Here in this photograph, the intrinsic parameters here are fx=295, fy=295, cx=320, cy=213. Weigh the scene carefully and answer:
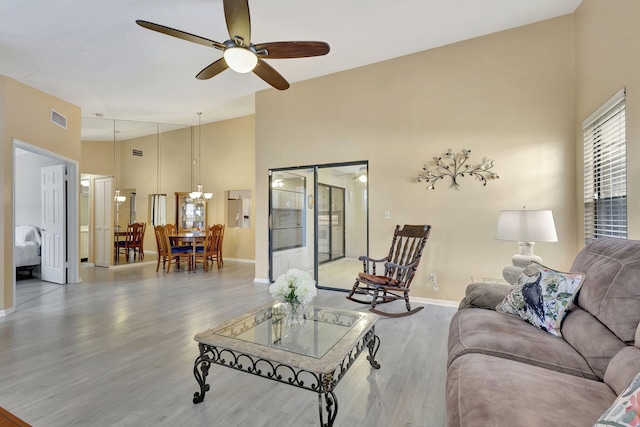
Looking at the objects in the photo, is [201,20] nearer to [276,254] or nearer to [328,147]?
[328,147]

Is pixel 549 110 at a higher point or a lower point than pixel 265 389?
higher

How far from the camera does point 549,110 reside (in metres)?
3.30

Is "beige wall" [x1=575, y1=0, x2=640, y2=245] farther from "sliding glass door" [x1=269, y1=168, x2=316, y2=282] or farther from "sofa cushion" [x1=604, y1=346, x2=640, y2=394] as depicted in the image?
"sliding glass door" [x1=269, y1=168, x2=316, y2=282]

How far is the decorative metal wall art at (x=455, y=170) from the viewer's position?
3580 millimetres

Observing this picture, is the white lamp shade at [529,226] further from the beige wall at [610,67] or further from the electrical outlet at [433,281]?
the electrical outlet at [433,281]

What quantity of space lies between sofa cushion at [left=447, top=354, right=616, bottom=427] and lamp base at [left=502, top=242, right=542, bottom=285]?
1619 millimetres

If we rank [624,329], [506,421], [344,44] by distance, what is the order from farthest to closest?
[344,44] → [624,329] → [506,421]

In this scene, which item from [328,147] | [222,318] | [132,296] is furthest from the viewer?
[328,147]

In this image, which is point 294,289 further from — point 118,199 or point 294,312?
point 118,199

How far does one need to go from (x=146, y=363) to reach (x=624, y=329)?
3001 millimetres

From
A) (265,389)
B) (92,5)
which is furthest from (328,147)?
(265,389)

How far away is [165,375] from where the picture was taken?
2141mm

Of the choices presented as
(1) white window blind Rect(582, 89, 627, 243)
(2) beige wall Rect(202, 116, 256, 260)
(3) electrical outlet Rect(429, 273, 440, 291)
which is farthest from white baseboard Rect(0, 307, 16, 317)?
(1) white window blind Rect(582, 89, 627, 243)

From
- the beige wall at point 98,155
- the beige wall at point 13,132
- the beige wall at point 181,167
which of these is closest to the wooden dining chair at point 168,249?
the beige wall at point 181,167
